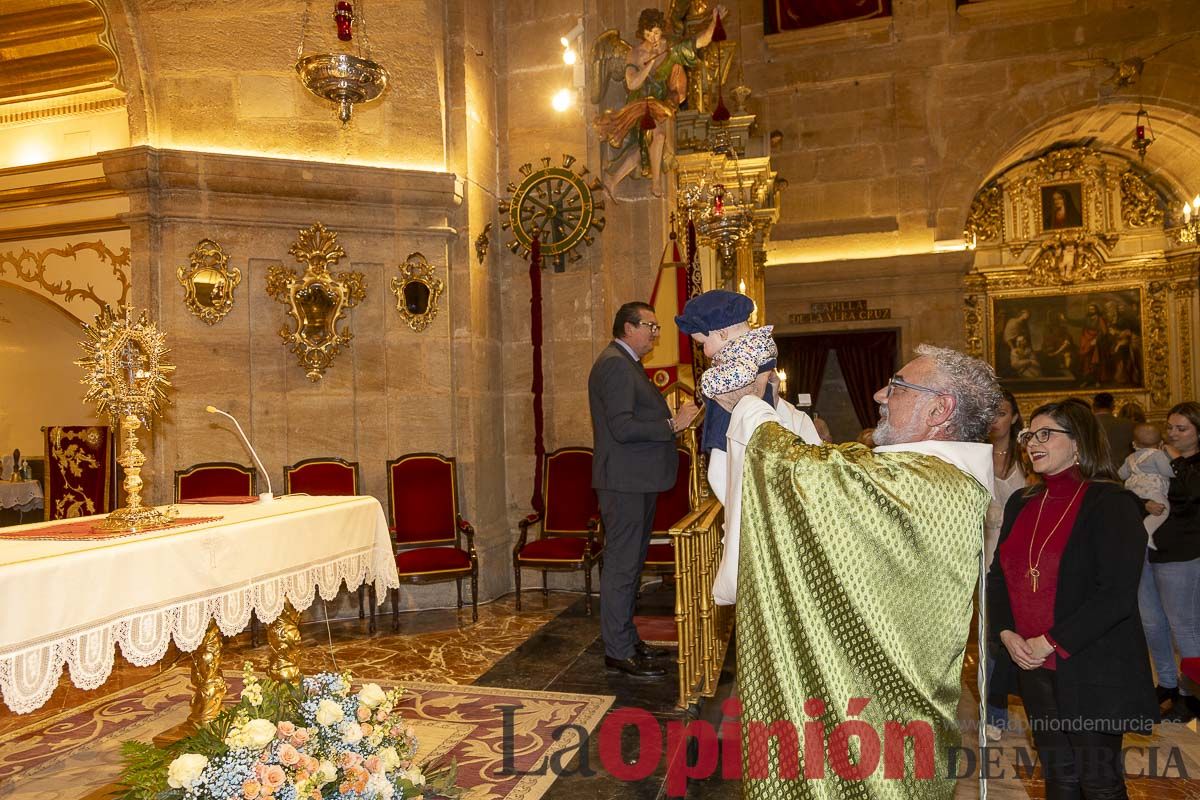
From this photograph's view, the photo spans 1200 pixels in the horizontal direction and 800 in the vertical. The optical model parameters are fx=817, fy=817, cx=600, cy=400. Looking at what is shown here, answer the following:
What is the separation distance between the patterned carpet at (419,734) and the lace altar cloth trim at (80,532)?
105cm

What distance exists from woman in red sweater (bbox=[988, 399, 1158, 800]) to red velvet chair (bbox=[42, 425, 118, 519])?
6971 mm

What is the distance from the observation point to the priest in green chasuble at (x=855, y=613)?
167cm

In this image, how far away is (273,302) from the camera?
21.5 ft

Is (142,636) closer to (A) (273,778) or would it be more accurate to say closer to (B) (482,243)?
(A) (273,778)

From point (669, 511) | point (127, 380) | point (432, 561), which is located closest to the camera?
point (127, 380)

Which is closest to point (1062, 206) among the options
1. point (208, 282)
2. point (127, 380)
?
point (208, 282)

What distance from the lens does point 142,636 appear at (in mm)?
2990

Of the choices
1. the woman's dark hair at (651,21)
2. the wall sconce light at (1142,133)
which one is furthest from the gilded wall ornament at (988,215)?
the woman's dark hair at (651,21)

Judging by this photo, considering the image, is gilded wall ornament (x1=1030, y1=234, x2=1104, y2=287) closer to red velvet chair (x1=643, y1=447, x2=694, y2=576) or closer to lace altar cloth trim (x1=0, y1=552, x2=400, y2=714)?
red velvet chair (x1=643, y1=447, x2=694, y2=576)

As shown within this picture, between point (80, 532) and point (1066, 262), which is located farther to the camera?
point (1066, 262)

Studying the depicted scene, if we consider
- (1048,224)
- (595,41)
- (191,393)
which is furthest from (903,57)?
(191,393)

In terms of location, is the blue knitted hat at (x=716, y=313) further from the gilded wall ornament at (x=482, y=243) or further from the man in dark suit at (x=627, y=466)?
the gilded wall ornament at (x=482, y=243)

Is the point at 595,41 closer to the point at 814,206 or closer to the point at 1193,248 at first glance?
the point at 814,206

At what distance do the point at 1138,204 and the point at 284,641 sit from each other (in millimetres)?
16297
